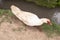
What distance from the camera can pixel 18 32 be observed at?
2.71 m

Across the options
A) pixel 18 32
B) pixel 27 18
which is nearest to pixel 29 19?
pixel 27 18

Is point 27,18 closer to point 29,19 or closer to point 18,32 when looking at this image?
point 29,19

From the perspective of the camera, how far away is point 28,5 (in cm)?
422

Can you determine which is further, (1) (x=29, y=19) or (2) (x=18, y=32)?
(1) (x=29, y=19)

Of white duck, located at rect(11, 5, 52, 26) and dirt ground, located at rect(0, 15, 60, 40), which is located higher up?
white duck, located at rect(11, 5, 52, 26)

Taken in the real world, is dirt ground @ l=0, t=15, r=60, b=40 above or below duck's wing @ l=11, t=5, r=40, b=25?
below

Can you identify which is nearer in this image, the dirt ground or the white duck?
the dirt ground

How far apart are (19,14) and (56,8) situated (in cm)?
145

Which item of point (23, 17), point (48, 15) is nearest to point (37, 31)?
point (23, 17)

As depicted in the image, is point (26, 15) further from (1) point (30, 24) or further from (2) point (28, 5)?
(2) point (28, 5)

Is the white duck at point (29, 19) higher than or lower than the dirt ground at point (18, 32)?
higher

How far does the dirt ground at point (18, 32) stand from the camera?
103 inches

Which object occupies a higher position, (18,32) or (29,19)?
(29,19)

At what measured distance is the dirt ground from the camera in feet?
8.57
